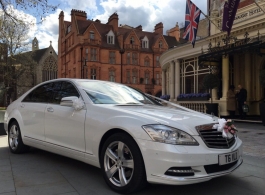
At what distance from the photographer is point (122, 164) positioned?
3.55 metres

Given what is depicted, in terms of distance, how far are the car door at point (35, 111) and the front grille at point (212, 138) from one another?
2985mm

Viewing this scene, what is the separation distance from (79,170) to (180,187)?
1795 millimetres

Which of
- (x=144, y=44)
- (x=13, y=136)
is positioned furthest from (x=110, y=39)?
(x=13, y=136)

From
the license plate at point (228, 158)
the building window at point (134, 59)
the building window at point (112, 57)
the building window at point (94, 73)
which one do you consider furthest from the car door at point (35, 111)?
the building window at point (134, 59)

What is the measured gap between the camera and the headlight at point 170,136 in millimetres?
3229

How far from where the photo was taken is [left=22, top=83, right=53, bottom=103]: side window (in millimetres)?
5316

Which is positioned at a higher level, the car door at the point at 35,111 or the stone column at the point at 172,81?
the stone column at the point at 172,81

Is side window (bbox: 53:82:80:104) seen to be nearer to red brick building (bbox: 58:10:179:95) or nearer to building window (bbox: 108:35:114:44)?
red brick building (bbox: 58:10:179:95)

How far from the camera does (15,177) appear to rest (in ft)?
14.1

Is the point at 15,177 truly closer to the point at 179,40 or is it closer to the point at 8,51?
the point at 8,51

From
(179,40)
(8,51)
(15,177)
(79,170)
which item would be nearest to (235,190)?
(79,170)

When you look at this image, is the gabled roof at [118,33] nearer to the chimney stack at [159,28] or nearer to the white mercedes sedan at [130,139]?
the chimney stack at [159,28]

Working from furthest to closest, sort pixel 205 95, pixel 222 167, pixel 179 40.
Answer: pixel 179 40 < pixel 205 95 < pixel 222 167

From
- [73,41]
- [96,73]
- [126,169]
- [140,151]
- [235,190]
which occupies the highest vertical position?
[73,41]
